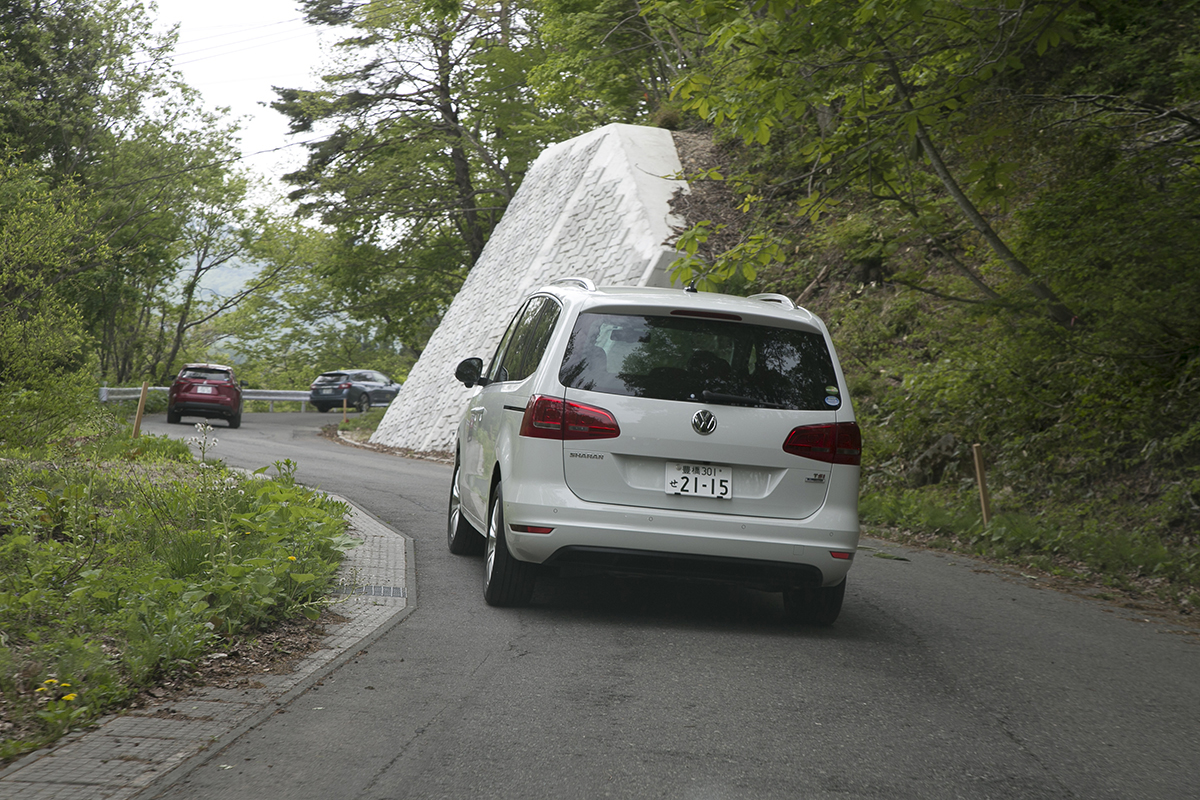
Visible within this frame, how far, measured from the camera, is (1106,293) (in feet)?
31.2

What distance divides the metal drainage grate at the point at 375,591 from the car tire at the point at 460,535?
148cm

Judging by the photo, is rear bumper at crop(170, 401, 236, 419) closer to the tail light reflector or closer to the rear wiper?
the tail light reflector

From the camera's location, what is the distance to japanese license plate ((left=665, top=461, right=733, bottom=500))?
5.90 metres

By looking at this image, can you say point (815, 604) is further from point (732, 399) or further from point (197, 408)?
point (197, 408)

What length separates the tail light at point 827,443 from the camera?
600 centimetres

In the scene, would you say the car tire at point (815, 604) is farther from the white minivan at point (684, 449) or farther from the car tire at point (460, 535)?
the car tire at point (460, 535)

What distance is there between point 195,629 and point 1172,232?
26.2ft

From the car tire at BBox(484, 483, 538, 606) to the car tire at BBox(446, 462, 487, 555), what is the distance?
1931 mm

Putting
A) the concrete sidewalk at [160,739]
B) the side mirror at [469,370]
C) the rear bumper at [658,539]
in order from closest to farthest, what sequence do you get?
the concrete sidewalk at [160,739] < the rear bumper at [658,539] < the side mirror at [469,370]

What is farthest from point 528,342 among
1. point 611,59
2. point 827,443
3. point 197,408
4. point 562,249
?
point 611,59

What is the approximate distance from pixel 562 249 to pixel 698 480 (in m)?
19.8

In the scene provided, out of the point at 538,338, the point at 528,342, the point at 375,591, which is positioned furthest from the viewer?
the point at 528,342

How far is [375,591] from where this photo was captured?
273 inches

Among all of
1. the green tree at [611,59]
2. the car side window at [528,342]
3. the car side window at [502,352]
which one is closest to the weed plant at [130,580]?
the car side window at [502,352]
